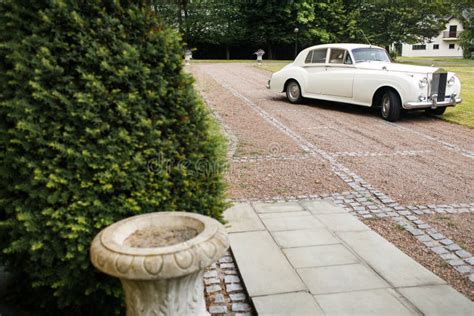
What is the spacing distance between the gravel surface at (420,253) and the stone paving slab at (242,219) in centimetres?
124

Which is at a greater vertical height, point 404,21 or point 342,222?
point 404,21

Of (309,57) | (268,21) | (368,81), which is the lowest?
(368,81)

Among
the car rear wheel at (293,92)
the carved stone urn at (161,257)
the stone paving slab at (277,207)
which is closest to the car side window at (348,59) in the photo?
the car rear wheel at (293,92)

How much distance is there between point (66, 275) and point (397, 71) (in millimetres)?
9371

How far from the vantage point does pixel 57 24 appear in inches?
90.6

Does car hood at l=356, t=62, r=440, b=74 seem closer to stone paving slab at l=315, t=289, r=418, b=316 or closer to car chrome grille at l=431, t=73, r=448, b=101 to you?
car chrome grille at l=431, t=73, r=448, b=101

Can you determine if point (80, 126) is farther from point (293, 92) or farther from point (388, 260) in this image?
point (293, 92)

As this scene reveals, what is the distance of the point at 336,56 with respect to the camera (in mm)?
11164

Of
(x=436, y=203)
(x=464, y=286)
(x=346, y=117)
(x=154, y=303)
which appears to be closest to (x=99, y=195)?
(x=154, y=303)

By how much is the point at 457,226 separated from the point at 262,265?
2.39 m

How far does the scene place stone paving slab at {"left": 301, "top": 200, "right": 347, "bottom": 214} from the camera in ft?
15.5

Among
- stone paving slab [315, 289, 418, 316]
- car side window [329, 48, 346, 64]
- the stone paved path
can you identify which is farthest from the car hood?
stone paving slab [315, 289, 418, 316]

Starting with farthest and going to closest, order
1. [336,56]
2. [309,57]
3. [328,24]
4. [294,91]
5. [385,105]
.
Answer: [328,24] → [294,91] → [309,57] → [336,56] → [385,105]

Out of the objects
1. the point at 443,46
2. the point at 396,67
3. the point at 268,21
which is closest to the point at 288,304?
the point at 396,67
